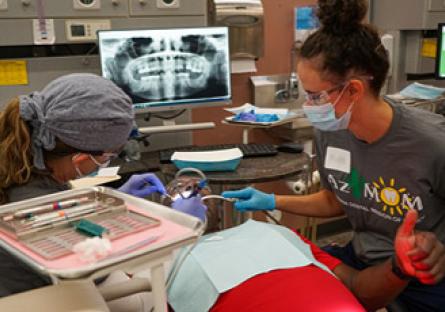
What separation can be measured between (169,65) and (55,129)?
3.91 feet

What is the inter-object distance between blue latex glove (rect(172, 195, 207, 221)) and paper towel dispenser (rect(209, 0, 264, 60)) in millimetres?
1486

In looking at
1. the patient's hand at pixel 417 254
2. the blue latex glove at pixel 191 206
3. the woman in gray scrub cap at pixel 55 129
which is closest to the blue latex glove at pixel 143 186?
the blue latex glove at pixel 191 206

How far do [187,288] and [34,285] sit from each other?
1.23ft

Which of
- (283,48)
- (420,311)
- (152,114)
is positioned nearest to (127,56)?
(152,114)

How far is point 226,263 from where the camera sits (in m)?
1.26

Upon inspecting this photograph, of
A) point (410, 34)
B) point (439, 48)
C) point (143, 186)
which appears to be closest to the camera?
point (143, 186)

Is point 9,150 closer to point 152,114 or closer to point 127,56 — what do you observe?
point 127,56

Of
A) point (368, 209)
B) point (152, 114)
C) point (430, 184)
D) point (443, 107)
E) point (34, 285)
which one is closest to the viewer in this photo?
point (34, 285)

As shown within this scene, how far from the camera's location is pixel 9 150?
1.14 metres

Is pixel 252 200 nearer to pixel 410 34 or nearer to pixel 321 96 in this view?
pixel 321 96

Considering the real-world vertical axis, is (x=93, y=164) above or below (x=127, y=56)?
below

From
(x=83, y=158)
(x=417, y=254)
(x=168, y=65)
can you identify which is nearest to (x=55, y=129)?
(x=83, y=158)

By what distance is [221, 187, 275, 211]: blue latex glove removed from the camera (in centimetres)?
163

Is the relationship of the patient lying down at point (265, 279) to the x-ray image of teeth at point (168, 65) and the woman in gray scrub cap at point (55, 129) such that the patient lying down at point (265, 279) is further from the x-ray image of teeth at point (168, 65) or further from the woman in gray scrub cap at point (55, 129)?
the x-ray image of teeth at point (168, 65)
